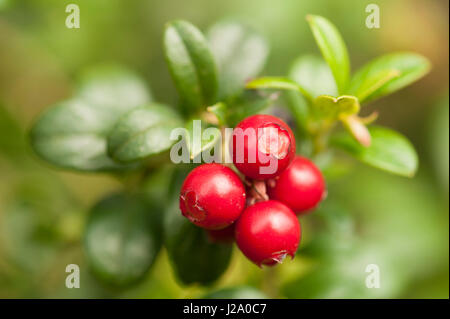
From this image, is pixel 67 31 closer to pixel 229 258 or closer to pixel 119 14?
pixel 119 14

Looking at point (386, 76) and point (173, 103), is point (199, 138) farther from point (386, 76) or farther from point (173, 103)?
point (173, 103)

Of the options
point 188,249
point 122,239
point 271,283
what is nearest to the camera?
point 188,249

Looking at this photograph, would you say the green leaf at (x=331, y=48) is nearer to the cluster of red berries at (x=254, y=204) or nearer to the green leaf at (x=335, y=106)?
the green leaf at (x=335, y=106)

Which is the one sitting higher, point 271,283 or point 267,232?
point 267,232

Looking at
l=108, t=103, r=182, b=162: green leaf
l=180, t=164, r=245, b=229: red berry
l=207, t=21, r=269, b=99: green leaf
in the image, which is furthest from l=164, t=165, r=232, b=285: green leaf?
l=207, t=21, r=269, b=99: green leaf

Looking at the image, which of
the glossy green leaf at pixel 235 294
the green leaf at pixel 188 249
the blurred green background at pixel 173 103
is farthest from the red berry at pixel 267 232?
the blurred green background at pixel 173 103

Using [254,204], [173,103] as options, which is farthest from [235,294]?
[173,103]

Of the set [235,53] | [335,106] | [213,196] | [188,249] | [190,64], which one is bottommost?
[188,249]

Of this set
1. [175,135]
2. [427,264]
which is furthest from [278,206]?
[427,264]
